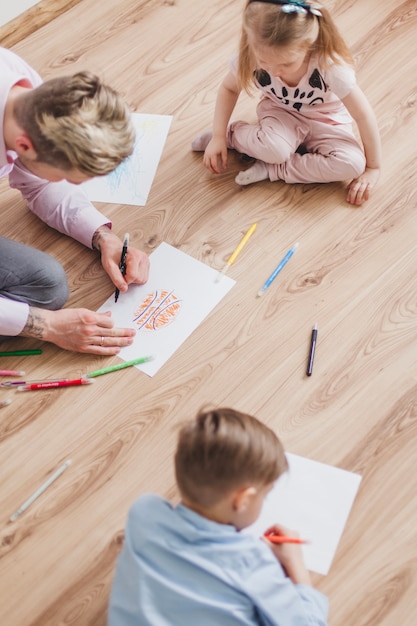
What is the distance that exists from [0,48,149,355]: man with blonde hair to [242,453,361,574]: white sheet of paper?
437mm

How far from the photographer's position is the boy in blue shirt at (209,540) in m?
0.93

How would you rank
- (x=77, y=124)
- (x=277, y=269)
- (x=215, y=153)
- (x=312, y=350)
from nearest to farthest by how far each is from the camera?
(x=77, y=124), (x=312, y=350), (x=277, y=269), (x=215, y=153)

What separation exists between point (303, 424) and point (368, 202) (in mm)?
559

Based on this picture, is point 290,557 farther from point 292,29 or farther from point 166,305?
point 292,29

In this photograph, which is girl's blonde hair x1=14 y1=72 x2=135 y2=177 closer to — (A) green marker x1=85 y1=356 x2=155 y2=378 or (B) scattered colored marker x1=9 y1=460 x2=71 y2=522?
(A) green marker x1=85 y1=356 x2=155 y2=378

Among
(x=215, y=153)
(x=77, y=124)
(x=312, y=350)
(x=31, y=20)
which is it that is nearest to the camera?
(x=77, y=124)

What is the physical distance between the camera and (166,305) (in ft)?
4.71

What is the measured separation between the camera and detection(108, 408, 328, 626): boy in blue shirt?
927 mm

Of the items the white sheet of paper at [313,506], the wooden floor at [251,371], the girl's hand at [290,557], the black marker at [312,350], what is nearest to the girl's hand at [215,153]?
the wooden floor at [251,371]

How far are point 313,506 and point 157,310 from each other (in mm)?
509

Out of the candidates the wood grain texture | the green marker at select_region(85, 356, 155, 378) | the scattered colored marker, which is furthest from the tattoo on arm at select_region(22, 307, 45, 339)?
the wood grain texture

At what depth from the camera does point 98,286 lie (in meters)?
1.50

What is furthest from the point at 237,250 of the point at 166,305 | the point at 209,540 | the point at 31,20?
the point at 31,20

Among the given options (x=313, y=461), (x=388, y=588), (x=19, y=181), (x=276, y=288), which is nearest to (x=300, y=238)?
(x=276, y=288)
